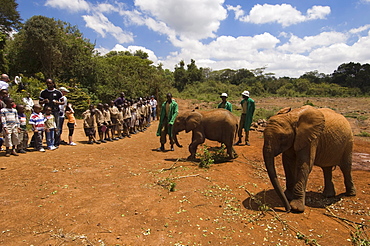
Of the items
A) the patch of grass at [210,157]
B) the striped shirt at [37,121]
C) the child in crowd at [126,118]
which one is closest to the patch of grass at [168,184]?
the patch of grass at [210,157]

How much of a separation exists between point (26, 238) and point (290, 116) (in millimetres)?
4768

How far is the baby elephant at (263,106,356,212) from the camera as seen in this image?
446 centimetres

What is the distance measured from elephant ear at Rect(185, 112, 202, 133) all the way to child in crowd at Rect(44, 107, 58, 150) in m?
4.67

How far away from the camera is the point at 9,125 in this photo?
23.4 ft

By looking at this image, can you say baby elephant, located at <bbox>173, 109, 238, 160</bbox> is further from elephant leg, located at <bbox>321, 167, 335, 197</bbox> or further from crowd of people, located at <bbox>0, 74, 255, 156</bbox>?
elephant leg, located at <bbox>321, 167, 335, 197</bbox>

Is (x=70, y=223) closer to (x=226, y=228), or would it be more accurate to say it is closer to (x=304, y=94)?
(x=226, y=228)

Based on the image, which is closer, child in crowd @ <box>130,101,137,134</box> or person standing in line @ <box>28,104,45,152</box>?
person standing in line @ <box>28,104,45,152</box>

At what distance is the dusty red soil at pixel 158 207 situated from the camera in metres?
3.51

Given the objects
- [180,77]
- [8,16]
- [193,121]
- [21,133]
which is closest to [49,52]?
[8,16]

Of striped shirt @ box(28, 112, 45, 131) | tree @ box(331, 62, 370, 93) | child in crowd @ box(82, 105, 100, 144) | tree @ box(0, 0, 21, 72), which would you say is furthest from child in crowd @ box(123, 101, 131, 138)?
tree @ box(331, 62, 370, 93)

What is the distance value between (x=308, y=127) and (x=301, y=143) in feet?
1.09

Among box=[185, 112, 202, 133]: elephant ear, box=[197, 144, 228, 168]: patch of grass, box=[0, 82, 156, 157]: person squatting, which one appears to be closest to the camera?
box=[197, 144, 228, 168]: patch of grass

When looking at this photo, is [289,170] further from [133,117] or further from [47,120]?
[133,117]

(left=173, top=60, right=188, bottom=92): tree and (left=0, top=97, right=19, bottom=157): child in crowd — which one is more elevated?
(left=173, top=60, right=188, bottom=92): tree
